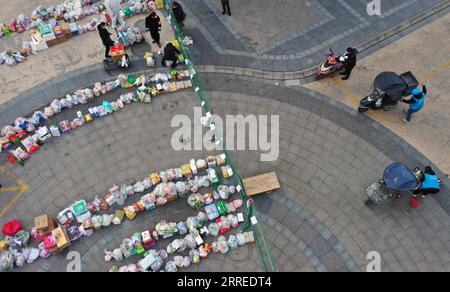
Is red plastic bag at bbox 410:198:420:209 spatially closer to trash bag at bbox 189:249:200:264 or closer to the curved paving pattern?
the curved paving pattern

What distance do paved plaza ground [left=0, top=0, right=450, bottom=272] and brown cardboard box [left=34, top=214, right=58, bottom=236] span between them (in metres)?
0.62

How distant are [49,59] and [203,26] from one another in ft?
20.9

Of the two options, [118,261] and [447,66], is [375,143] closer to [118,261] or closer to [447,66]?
[447,66]

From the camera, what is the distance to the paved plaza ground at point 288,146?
1153cm

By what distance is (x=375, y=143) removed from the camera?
1332cm

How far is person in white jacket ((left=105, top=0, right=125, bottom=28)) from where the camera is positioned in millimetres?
15048

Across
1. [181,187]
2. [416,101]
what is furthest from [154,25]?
[416,101]

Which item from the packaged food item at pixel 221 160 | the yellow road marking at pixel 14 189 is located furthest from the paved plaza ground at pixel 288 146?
the packaged food item at pixel 221 160

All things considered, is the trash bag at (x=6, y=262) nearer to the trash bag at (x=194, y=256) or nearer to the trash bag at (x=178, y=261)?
the trash bag at (x=178, y=261)

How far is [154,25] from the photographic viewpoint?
14680 millimetres

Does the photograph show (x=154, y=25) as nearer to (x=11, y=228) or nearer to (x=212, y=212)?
(x=212, y=212)

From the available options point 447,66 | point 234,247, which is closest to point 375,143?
point 447,66

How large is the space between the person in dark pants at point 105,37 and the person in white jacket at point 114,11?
4.08 ft

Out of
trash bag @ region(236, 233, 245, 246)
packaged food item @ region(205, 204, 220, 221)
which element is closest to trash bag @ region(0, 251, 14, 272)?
packaged food item @ region(205, 204, 220, 221)
